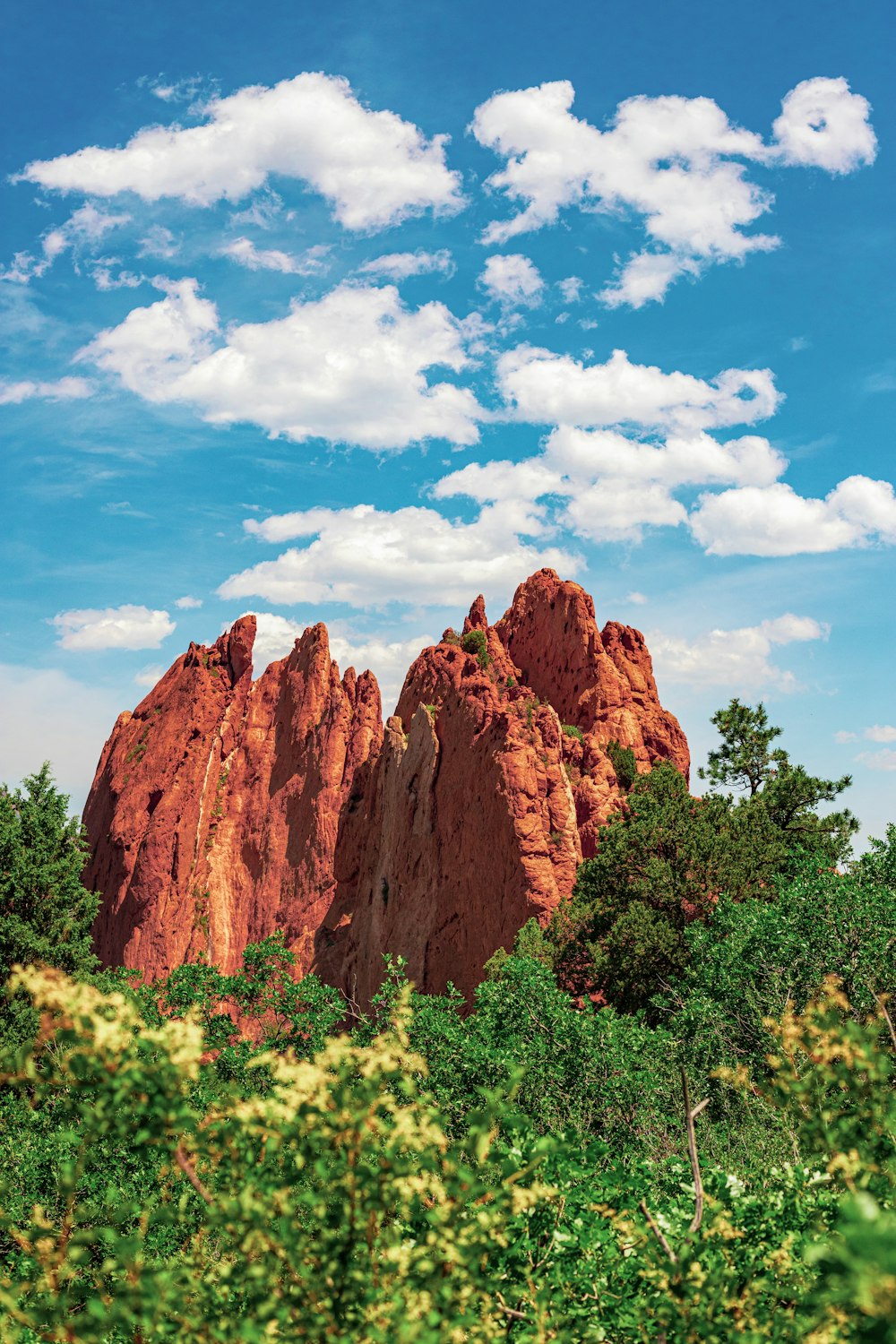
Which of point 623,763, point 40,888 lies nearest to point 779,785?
point 623,763

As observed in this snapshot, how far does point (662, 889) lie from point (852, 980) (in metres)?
11.6

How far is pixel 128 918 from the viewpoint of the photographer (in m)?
67.4

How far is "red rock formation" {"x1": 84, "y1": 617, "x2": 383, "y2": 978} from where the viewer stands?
67.3m

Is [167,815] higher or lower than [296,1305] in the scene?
higher

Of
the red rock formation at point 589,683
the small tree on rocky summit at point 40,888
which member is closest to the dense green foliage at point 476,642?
the red rock formation at point 589,683

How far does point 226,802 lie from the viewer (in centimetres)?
7300

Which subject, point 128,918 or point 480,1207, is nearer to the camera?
point 480,1207

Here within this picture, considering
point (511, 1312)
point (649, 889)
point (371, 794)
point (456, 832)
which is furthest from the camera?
point (371, 794)

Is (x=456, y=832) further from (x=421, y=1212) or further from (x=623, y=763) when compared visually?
(x=421, y=1212)

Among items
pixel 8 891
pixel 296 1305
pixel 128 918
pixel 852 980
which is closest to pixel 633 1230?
pixel 296 1305

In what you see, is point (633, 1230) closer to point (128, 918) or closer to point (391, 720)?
point (391, 720)

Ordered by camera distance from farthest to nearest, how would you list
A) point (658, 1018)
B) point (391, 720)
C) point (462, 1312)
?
point (391, 720) → point (658, 1018) → point (462, 1312)

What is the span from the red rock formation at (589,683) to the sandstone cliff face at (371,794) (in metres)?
0.11

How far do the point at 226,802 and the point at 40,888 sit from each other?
4030 cm
